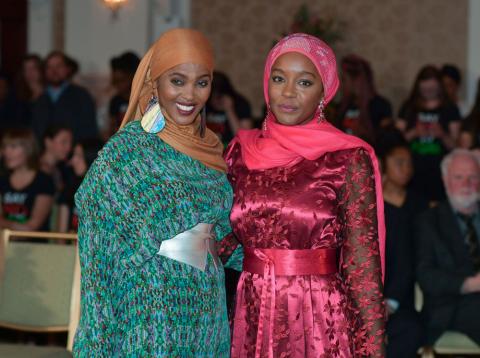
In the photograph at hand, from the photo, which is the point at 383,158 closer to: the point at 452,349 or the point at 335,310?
the point at 452,349

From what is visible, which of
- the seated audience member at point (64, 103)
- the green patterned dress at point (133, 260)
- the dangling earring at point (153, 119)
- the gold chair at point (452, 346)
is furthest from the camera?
the seated audience member at point (64, 103)

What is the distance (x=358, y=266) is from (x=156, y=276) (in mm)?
566

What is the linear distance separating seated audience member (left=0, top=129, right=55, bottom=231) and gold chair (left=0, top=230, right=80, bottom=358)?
1.68 meters

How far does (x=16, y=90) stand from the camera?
7.80 m

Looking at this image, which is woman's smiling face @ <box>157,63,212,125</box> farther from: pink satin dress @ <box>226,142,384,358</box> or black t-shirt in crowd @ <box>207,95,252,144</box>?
black t-shirt in crowd @ <box>207,95,252,144</box>

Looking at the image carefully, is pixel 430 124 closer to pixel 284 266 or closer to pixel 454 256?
pixel 454 256

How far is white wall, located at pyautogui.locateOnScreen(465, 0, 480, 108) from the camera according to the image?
326 inches

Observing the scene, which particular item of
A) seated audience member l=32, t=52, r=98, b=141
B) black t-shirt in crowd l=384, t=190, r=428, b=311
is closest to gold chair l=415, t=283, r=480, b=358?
black t-shirt in crowd l=384, t=190, r=428, b=311

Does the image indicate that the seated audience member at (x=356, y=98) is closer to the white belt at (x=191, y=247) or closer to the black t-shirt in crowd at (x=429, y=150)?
the black t-shirt in crowd at (x=429, y=150)

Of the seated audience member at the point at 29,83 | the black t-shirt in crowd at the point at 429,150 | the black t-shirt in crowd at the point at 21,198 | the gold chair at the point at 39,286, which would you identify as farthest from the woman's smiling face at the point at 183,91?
the seated audience member at the point at 29,83

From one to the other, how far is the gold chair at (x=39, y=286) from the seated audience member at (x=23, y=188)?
1.68 m

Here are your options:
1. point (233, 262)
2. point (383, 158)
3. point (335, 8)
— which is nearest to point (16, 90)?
point (335, 8)

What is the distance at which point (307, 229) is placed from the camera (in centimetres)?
275

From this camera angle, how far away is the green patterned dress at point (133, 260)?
2.56 metres
